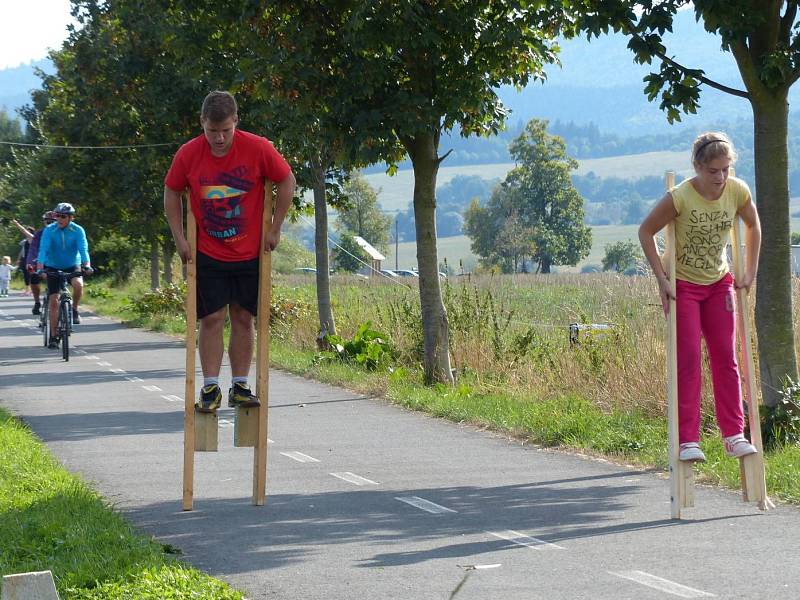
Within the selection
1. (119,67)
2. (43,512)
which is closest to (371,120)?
(43,512)

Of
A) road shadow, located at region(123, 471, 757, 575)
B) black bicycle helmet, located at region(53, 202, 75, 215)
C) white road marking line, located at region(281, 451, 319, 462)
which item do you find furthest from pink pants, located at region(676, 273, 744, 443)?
black bicycle helmet, located at region(53, 202, 75, 215)

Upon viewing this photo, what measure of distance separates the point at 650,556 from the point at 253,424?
8.53 feet

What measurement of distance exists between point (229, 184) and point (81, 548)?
7.38 ft

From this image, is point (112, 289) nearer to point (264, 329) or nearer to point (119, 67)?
point (119, 67)

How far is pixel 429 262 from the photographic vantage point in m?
15.2

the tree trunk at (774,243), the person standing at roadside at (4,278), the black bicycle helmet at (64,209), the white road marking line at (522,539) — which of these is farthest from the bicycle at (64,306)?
the person standing at roadside at (4,278)

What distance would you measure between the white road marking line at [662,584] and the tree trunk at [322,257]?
15.9 meters

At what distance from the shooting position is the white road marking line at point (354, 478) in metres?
8.64

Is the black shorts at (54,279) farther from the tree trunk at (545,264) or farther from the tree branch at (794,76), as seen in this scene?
the tree trunk at (545,264)

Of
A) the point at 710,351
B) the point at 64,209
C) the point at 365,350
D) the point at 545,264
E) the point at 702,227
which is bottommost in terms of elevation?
the point at 365,350

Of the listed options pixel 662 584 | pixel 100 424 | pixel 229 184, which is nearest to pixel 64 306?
pixel 100 424

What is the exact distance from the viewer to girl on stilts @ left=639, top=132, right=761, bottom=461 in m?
7.04

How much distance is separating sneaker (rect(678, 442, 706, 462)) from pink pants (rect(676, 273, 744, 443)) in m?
0.05

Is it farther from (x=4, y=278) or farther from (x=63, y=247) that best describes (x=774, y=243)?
(x=4, y=278)
